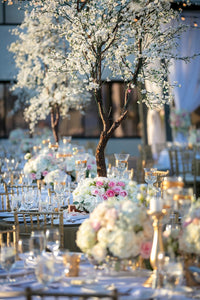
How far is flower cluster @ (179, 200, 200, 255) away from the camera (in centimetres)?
255

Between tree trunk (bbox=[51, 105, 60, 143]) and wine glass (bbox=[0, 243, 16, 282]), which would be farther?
tree trunk (bbox=[51, 105, 60, 143])

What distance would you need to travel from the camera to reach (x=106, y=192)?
4641 mm

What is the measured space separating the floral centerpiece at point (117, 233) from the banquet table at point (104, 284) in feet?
0.36

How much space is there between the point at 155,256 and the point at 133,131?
1352cm

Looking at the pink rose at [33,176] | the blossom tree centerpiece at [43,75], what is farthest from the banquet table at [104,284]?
the blossom tree centerpiece at [43,75]

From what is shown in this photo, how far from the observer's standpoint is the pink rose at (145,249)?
2629 millimetres

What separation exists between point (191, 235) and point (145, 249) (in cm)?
24

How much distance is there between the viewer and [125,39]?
458cm

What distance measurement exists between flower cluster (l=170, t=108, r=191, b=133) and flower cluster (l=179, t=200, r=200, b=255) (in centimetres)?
978

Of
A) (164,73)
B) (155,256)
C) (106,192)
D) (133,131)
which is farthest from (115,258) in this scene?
(133,131)

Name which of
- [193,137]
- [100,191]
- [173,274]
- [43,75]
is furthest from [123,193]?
[193,137]

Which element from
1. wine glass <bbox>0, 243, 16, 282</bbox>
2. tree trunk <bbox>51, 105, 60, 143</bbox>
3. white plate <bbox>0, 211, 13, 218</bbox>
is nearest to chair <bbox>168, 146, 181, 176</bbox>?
tree trunk <bbox>51, 105, 60, 143</bbox>

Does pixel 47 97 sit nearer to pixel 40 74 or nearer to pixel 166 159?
pixel 40 74

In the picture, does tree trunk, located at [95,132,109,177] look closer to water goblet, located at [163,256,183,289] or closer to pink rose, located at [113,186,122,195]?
pink rose, located at [113,186,122,195]
